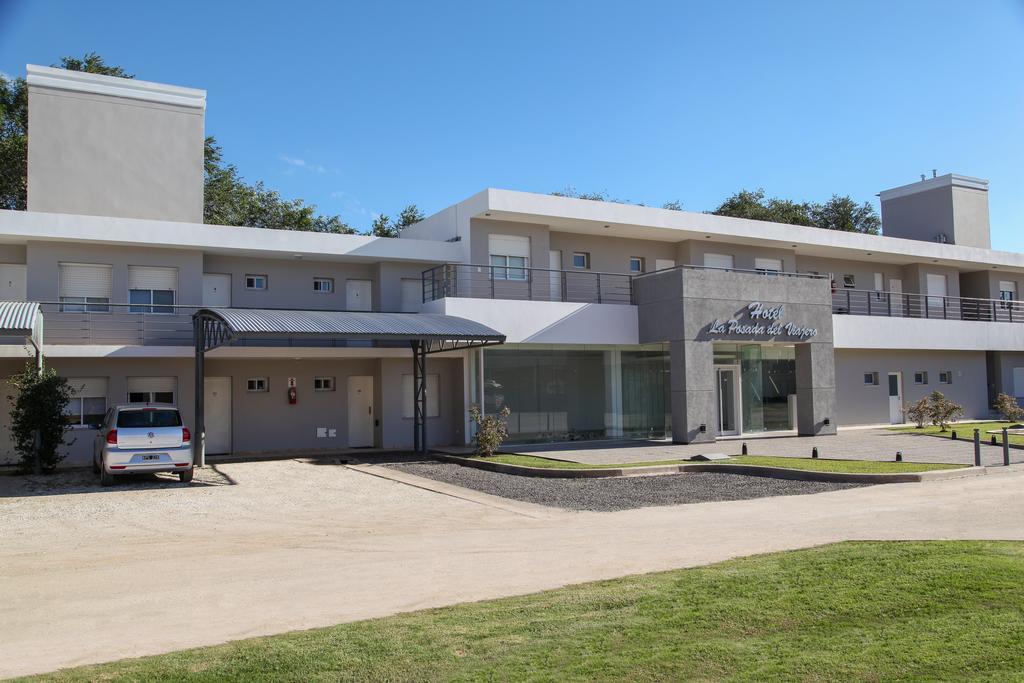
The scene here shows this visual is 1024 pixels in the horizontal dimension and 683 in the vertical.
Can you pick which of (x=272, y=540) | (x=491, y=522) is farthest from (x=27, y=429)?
(x=491, y=522)

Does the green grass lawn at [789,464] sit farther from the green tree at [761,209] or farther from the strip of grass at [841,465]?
the green tree at [761,209]

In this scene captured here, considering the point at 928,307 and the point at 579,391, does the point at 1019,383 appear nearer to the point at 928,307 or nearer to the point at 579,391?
the point at 928,307

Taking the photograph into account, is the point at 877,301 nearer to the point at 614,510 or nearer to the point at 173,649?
the point at 614,510

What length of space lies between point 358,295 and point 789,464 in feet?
44.8

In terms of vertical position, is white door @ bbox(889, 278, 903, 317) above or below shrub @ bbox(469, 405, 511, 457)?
above

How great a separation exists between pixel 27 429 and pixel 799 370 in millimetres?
21737

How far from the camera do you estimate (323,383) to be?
968 inches

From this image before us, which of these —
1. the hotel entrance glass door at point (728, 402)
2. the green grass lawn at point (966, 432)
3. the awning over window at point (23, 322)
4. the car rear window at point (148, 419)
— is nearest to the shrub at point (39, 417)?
the awning over window at point (23, 322)

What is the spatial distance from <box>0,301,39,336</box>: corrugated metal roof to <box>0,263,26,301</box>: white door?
2948mm

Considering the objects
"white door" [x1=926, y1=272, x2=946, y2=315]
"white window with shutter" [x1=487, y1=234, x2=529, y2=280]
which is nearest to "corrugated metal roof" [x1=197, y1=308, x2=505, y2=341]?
"white window with shutter" [x1=487, y1=234, x2=529, y2=280]

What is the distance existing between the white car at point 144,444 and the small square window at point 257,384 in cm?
652

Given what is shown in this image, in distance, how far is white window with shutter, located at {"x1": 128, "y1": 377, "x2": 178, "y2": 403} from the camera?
2192 centimetres

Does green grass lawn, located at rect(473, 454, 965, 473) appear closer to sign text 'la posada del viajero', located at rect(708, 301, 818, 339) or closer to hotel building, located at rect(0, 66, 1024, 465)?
hotel building, located at rect(0, 66, 1024, 465)

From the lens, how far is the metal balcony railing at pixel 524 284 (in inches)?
947
